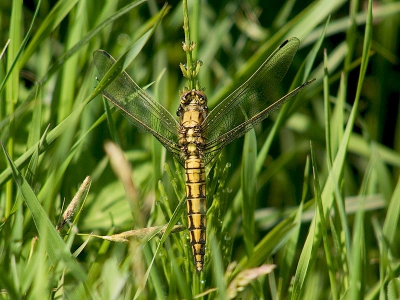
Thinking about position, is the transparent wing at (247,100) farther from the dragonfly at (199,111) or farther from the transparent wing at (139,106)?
the transparent wing at (139,106)

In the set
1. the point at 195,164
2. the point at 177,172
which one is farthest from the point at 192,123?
the point at 177,172

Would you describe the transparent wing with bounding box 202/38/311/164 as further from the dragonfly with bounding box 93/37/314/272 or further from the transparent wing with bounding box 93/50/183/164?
the transparent wing with bounding box 93/50/183/164

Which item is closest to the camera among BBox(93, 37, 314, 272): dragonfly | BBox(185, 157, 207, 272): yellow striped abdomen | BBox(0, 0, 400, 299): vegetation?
BBox(0, 0, 400, 299): vegetation

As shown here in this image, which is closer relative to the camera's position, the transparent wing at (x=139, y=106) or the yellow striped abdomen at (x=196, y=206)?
the yellow striped abdomen at (x=196, y=206)

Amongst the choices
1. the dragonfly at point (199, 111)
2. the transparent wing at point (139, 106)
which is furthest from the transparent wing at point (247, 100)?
the transparent wing at point (139, 106)

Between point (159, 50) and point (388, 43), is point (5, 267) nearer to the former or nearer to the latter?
point (159, 50)

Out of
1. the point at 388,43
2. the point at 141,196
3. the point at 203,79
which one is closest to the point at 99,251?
the point at 141,196

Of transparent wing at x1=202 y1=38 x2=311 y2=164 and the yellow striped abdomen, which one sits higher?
transparent wing at x1=202 y1=38 x2=311 y2=164

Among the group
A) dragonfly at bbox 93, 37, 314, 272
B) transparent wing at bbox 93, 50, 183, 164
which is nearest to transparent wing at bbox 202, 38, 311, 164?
dragonfly at bbox 93, 37, 314, 272
